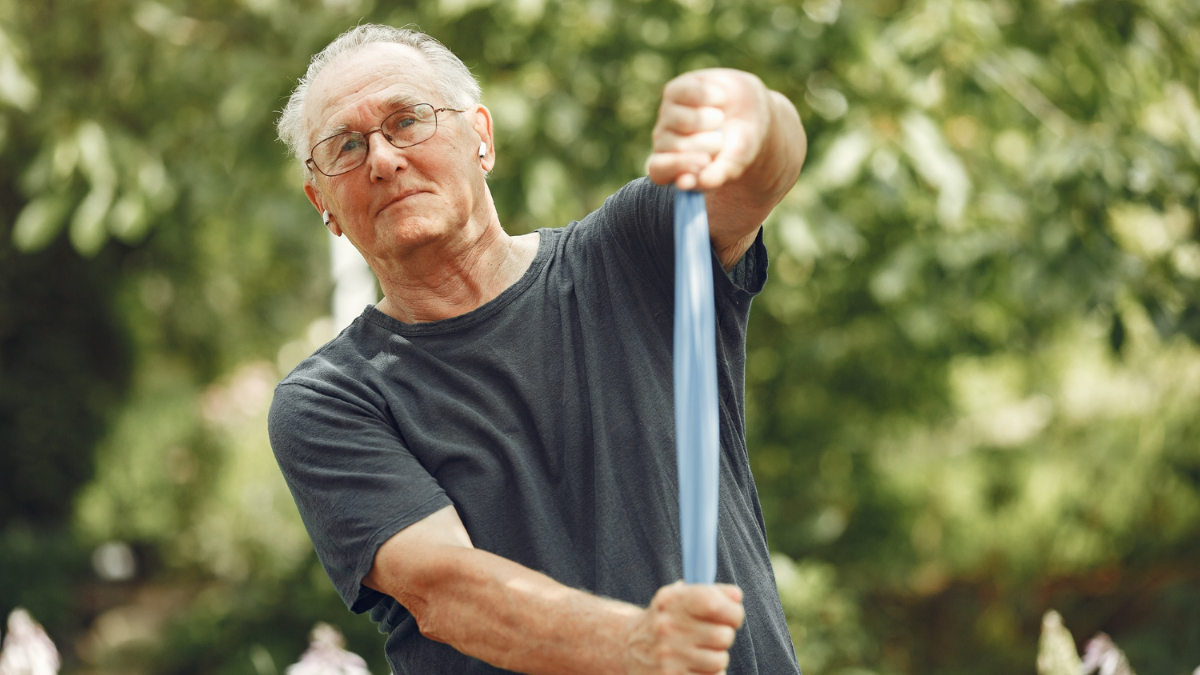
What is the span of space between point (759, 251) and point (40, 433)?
6.87m

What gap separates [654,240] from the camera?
1.42 meters

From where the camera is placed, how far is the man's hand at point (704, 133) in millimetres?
1118

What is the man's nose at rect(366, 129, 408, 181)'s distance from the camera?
4.68 feet

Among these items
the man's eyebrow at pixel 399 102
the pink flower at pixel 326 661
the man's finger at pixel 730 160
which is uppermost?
the man's eyebrow at pixel 399 102

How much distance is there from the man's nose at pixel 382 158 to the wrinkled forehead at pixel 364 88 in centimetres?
3

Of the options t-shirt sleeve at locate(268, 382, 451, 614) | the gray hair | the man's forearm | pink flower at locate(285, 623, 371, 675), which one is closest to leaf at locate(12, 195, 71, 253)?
pink flower at locate(285, 623, 371, 675)

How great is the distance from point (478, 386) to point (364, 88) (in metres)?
0.47

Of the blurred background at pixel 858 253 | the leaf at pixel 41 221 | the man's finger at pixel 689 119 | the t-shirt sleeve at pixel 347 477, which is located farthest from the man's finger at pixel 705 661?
the leaf at pixel 41 221

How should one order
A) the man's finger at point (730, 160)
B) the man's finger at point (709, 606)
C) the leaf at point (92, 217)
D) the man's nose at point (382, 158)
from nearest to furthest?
the man's finger at point (709, 606) → the man's finger at point (730, 160) → the man's nose at point (382, 158) → the leaf at point (92, 217)

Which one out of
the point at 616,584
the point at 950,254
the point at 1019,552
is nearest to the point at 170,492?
the point at 1019,552

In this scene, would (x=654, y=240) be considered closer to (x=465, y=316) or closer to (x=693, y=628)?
(x=465, y=316)

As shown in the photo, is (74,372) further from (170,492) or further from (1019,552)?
(1019,552)

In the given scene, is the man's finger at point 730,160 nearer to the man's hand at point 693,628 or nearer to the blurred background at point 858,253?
the man's hand at point 693,628

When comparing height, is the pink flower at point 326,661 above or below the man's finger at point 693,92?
below
